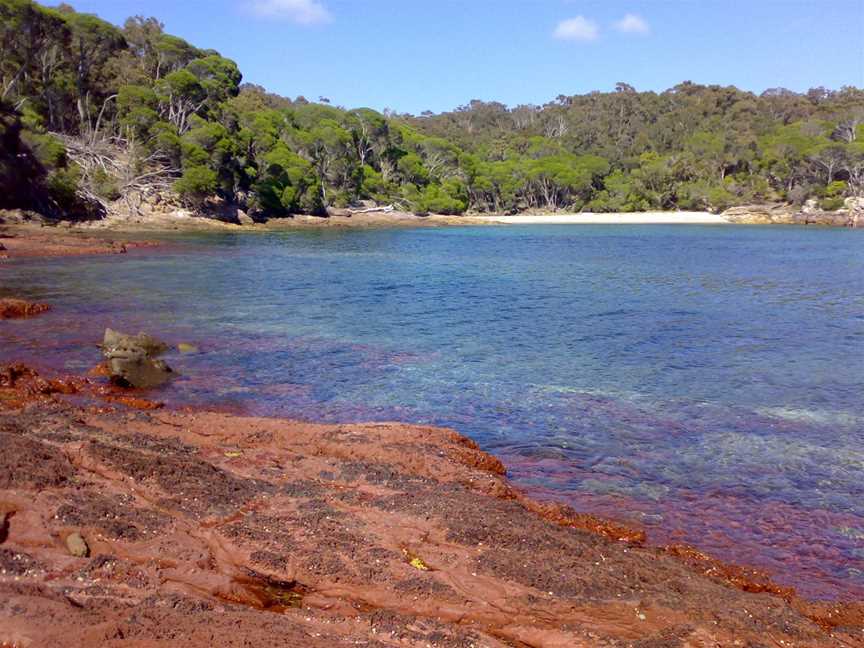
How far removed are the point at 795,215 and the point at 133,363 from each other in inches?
4022

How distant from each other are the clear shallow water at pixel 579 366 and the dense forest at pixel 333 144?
28.8 meters

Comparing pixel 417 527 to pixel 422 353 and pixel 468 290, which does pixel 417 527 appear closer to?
pixel 422 353

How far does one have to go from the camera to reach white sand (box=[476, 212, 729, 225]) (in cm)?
10525

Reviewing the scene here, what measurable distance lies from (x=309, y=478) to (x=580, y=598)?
4.21 m

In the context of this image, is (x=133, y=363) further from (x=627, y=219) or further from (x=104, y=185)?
(x=627, y=219)

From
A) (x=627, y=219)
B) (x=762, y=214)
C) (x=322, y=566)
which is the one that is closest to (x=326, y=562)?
(x=322, y=566)

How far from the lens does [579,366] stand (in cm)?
1831

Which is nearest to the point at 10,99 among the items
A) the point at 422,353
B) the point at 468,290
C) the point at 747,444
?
the point at 468,290

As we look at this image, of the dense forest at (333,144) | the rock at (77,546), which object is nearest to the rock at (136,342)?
the rock at (77,546)

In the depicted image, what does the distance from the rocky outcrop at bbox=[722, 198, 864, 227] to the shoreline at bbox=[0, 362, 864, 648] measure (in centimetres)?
9798

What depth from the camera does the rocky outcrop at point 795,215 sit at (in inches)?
3688

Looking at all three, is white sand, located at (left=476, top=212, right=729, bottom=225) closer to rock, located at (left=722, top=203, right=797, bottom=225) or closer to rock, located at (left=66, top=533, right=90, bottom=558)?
rock, located at (left=722, top=203, right=797, bottom=225)

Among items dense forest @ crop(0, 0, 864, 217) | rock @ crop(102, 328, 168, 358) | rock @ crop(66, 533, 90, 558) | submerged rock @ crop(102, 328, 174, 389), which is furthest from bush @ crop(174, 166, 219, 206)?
rock @ crop(66, 533, 90, 558)

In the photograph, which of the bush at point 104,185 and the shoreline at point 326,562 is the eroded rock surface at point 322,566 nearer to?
the shoreline at point 326,562
